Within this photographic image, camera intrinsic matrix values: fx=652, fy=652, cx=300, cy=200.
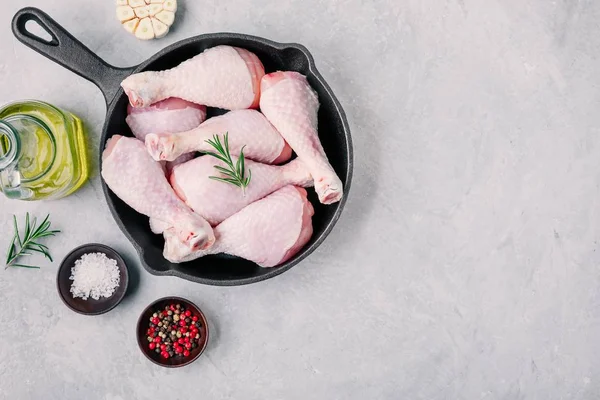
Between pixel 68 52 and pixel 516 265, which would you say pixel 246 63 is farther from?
pixel 516 265

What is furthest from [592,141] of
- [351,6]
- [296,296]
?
[296,296]

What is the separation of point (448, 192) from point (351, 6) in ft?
1.59

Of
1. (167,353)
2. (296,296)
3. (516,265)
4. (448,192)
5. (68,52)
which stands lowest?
(167,353)

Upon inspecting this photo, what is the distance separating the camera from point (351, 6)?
1501 millimetres

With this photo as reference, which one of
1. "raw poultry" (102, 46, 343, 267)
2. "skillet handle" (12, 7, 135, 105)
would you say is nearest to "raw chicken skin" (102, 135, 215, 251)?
"raw poultry" (102, 46, 343, 267)

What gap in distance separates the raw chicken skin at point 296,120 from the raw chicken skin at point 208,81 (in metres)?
0.04

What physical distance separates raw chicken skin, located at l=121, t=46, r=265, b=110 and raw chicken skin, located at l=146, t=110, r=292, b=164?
0.04m

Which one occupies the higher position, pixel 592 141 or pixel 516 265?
pixel 592 141

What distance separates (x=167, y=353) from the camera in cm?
144

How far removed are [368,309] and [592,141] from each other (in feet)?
2.16

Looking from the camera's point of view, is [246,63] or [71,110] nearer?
[246,63]

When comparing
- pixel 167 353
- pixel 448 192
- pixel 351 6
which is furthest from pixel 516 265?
pixel 167 353

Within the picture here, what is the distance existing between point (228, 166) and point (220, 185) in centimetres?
4

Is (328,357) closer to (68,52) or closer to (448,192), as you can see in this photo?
(448,192)
